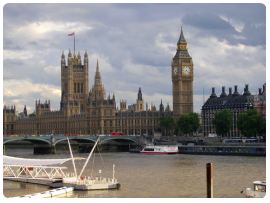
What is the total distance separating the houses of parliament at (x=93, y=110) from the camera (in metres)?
57.0

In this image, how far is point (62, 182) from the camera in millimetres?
15938

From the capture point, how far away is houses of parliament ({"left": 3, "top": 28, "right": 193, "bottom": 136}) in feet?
187

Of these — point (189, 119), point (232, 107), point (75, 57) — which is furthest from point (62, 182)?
point (75, 57)

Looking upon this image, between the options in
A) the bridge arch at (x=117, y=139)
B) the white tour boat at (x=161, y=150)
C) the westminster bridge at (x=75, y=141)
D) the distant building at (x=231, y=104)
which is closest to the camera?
the white tour boat at (x=161, y=150)

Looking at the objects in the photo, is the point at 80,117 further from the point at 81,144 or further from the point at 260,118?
the point at 260,118

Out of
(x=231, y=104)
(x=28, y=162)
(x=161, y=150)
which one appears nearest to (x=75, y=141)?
(x=161, y=150)

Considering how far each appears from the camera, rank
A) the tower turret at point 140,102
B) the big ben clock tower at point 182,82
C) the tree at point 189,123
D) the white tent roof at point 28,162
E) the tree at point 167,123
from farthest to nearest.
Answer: the tower turret at point 140,102 < the big ben clock tower at point 182,82 < the tree at point 167,123 < the tree at point 189,123 < the white tent roof at point 28,162

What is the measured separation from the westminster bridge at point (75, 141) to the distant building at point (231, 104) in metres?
8.04

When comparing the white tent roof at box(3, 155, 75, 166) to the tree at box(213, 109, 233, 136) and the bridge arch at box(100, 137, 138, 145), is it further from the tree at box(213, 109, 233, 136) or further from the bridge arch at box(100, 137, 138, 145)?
the tree at box(213, 109, 233, 136)

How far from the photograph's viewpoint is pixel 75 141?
44.8m

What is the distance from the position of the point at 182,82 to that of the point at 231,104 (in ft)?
20.1

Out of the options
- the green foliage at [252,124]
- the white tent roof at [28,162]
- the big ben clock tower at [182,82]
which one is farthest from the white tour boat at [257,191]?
the big ben clock tower at [182,82]

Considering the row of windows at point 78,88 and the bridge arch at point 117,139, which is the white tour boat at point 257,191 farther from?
the row of windows at point 78,88

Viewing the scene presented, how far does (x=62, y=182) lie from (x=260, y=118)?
78.2 ft
